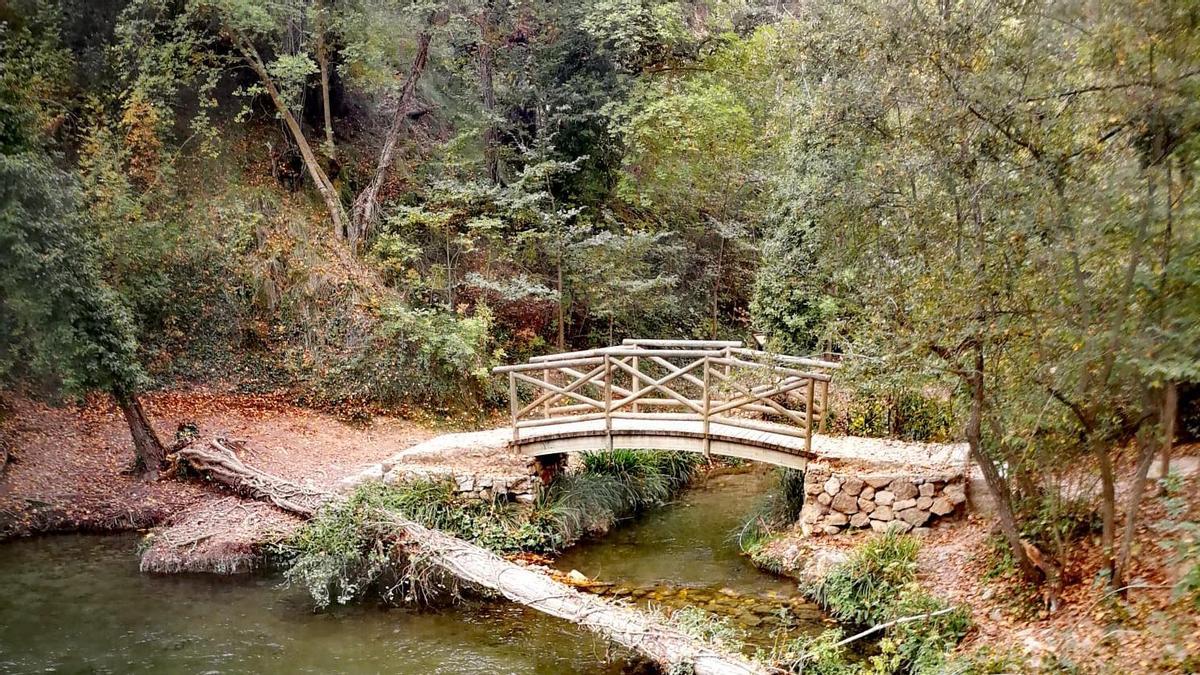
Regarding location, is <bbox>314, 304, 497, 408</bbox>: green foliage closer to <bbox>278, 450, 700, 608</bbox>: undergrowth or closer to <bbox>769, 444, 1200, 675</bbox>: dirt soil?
<bbox>278, 450, 700, 608</bbox>: undergrowth

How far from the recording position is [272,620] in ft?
26.9

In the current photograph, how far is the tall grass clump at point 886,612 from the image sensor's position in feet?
21.7

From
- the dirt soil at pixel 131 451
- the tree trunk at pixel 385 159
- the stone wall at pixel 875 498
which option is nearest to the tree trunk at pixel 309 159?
the tree trunk at pixel 385 159

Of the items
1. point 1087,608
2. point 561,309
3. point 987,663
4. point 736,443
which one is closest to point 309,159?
point 561,309

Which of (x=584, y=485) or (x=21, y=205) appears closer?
(x=21, y=205)

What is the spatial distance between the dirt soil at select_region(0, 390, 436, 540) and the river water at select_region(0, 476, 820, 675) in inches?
17.8

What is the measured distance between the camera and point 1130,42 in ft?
15.9

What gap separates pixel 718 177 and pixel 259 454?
35.6ft

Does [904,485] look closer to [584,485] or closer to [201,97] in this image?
[584,485]

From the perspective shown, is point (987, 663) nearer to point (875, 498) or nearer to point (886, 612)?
point (886, 612)

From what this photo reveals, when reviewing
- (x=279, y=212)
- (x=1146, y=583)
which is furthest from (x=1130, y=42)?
(x=279, y=212)

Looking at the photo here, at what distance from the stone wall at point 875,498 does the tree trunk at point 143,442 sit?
9.05 meters

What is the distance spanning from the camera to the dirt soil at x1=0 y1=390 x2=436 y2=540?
10.3 m

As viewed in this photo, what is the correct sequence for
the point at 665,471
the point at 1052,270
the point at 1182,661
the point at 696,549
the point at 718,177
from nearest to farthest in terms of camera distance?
the point at 1182,661
the point at 1052,270
the point at 696,549
the point at 665,471
the point at 718,177
